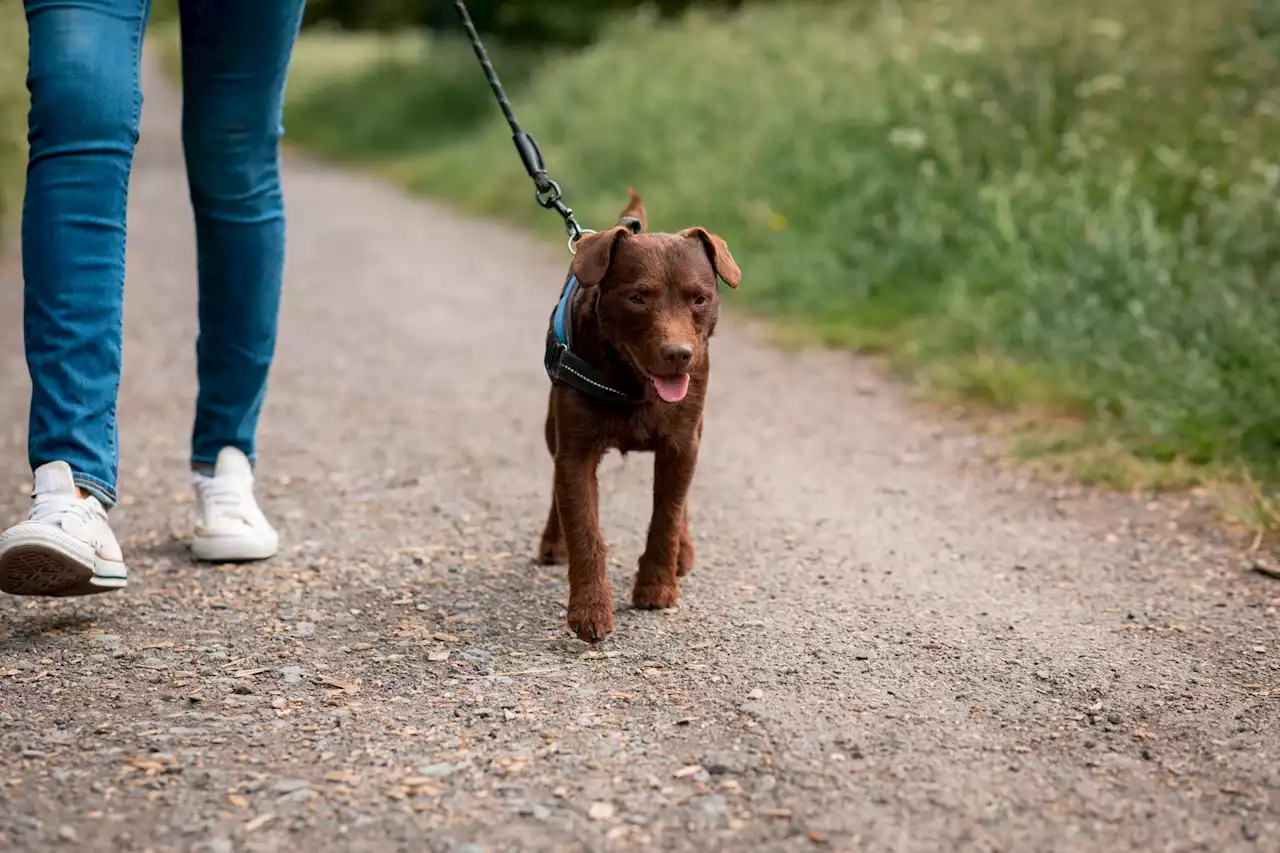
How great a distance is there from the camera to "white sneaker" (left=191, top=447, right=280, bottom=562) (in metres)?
3.31


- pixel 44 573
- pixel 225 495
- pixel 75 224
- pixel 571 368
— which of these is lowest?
pixel 225 495

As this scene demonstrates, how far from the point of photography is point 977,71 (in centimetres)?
744

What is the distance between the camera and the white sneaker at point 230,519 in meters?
3.31

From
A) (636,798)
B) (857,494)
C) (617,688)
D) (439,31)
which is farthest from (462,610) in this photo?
(439,31)

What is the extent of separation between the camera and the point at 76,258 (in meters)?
2.69

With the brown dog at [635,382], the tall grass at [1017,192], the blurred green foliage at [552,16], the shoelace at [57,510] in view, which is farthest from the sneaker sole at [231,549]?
the blurred green foliage at [552,16]

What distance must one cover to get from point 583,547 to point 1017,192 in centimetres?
421

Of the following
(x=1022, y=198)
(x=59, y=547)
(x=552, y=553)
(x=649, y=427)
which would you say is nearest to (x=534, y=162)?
(x=649, y=427)

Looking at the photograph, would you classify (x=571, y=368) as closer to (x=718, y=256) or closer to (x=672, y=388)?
(x=672, y=388)

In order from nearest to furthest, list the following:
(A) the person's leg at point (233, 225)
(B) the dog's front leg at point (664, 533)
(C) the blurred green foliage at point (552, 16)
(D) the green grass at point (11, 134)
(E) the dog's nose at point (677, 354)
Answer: (E) the dog's nose at point (677, 354) < (B) the dog's front leg at point (664, 533) < (A) the person's leg at point (233, 225) < (D) the green grass at point (11, 134) < (C) the blurred green foliage at point (552, 16)

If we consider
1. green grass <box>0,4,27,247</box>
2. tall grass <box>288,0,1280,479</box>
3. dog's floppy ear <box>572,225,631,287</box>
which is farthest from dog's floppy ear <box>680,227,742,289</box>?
green grass <box>0,4,27,247</box>

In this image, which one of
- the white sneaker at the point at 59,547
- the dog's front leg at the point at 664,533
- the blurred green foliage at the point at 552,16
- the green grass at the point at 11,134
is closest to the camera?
the white sneaker at the point at 59,547

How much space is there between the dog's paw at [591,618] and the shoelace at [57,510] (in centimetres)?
98

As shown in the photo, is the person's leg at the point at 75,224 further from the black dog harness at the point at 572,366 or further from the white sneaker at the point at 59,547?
the black dog harness at the point at 572,366
